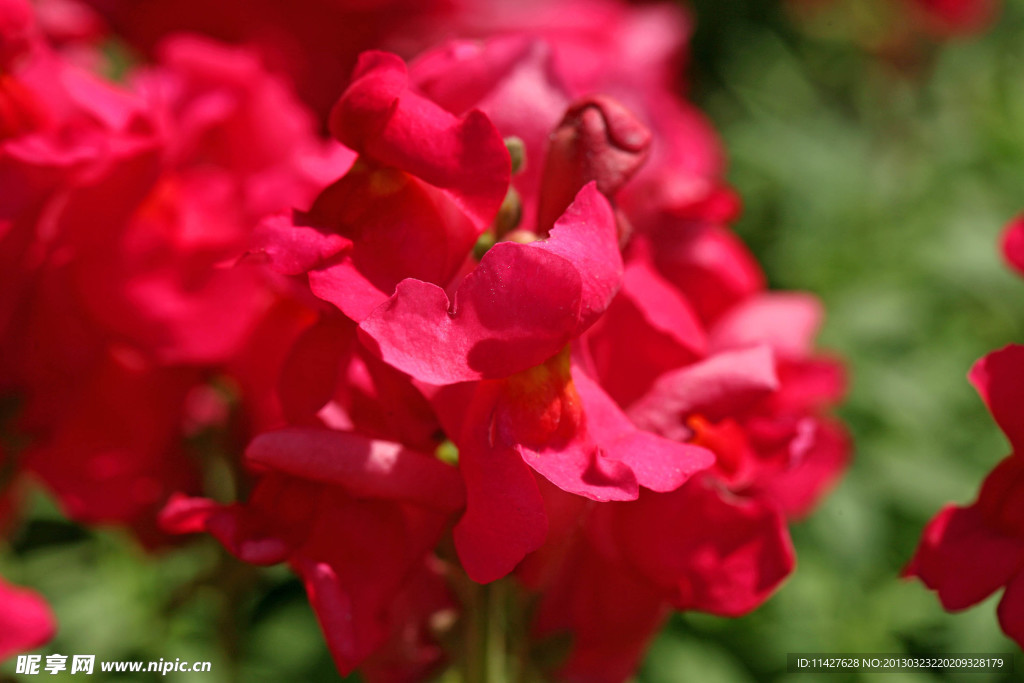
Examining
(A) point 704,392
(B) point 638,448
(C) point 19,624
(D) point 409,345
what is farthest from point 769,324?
(C) point 19,624

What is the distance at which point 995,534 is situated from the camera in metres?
0.75

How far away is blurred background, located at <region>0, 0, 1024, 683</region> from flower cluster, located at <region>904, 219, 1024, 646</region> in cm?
44

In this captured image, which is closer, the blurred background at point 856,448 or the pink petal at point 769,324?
the pink petal at point 769,324

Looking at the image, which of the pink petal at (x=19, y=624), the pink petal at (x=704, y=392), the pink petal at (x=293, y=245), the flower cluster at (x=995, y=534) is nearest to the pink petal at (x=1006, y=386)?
the flower cluster at (x=995, y=534)

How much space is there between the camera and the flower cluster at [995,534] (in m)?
0.72

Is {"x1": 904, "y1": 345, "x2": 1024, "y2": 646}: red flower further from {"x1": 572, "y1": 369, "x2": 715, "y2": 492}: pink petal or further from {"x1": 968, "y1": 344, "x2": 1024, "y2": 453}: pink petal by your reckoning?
{"x1": 572, "y1": 369, "x2": 715, "y2": 492}: pink petal

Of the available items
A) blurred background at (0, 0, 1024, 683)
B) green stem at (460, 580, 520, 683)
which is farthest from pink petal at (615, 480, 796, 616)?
blurred background at (0, 0, 1024, 683)

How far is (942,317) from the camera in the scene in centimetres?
153

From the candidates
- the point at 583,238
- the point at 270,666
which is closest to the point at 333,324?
the point at 583,238

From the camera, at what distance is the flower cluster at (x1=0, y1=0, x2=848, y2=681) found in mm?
688

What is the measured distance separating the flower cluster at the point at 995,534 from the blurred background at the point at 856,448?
44 centimetres

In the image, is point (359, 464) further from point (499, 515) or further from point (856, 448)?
point (856, 448)

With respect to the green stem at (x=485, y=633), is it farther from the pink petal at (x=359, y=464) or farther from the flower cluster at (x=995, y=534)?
the flower cluster at (x=995, y=534)

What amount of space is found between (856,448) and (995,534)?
0.66 m
